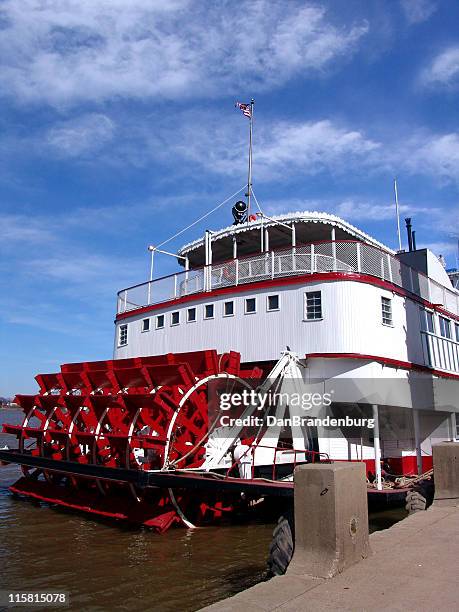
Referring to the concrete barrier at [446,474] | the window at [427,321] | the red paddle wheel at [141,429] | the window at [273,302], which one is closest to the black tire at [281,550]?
the concrete barrier at [446,474]

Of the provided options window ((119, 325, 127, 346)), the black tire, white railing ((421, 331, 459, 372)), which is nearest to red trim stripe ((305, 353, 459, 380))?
white railing ((421, 331, 459, 372))

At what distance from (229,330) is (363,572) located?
7.82 meters

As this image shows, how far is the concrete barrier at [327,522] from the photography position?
4.11 meters

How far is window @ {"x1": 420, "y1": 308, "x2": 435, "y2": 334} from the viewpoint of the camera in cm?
1245

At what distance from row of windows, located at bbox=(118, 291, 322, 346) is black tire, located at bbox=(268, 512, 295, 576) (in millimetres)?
5570

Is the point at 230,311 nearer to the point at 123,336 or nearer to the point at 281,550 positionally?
the point at 123,336

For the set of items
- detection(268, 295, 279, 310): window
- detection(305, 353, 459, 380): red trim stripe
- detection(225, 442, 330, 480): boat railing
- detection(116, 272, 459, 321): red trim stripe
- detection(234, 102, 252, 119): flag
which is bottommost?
Result: detection(225, 442, 330, 480): boat railing

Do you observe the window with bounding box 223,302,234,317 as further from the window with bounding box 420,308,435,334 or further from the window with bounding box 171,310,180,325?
the window with bounding box 420,308,435,334

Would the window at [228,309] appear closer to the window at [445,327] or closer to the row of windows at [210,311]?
the row of windows at [210,311]

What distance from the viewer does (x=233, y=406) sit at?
11305 mm

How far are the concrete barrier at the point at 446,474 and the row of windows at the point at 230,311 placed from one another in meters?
3.68

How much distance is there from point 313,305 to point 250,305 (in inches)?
58.1

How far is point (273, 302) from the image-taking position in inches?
439

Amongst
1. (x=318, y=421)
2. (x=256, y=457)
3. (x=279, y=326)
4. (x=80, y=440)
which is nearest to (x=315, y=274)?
(x=279, y=326)
